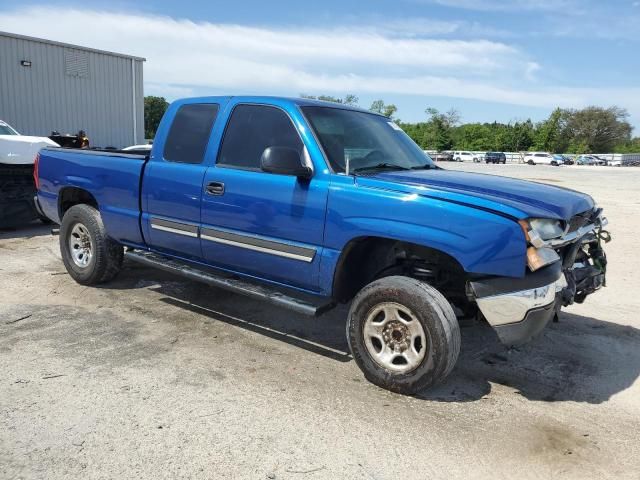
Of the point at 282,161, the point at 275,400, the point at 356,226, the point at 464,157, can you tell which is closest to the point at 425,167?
the point at 356,226

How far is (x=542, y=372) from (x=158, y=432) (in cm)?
279

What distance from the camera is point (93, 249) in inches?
220

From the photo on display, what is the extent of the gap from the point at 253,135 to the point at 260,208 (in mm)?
688

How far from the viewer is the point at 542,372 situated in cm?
406

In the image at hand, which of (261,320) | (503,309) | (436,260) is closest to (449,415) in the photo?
(503,309)

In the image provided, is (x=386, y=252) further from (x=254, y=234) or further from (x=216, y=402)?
(x=216, y=402)

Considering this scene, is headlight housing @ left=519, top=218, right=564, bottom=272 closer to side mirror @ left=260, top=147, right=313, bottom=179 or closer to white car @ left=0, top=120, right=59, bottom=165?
side mirror @ left=260, top=147, right=313, bottom=179

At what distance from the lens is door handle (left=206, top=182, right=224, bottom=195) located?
14.2 ft

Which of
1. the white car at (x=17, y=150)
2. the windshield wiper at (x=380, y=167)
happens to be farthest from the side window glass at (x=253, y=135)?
the white car at (x=17, y=150)

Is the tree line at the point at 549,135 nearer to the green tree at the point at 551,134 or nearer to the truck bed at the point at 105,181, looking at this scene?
the green tree at the point at 551,134

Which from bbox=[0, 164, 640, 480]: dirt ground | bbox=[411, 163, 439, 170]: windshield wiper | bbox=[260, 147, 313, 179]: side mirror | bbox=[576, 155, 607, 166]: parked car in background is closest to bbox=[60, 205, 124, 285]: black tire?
bbox=[0, 164, 640, 480]: dirt ground

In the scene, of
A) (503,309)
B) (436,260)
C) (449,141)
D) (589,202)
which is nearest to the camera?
(503,309)

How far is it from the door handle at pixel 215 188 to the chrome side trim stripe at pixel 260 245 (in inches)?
12.2

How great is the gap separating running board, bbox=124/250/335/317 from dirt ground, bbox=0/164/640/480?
45 cm
